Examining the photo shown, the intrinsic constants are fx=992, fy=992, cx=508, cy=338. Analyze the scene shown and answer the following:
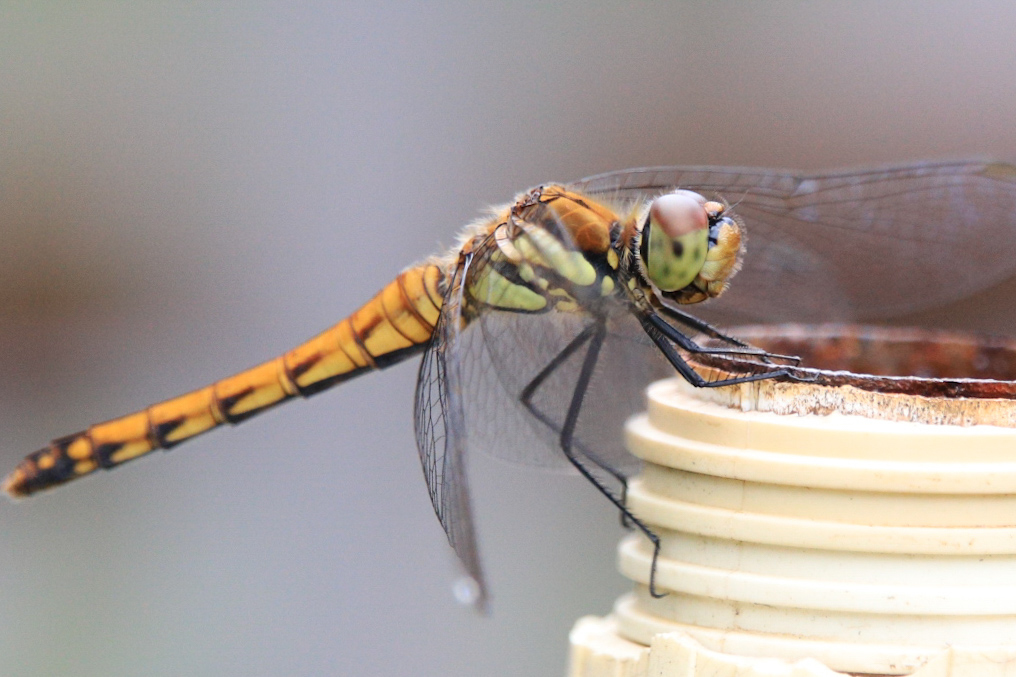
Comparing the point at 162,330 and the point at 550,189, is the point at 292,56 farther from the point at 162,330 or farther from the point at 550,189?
the point at 550,189

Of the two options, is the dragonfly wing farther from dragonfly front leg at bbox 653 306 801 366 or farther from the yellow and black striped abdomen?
dragonfly front leg at bbox 653 306 801 366

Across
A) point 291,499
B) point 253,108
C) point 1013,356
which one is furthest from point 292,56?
point 1013,356

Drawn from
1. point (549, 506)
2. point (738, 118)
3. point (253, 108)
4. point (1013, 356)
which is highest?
point (253, 108)

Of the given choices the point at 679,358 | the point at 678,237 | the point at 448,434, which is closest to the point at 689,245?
the point at 678,237

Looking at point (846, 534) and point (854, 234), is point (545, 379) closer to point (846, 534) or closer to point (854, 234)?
point (854, 234)

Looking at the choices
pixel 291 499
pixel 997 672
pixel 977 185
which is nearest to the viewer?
pixel 997 672

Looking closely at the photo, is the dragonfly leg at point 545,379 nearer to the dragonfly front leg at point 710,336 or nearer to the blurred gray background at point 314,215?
the dragonfly front leg at point 710,336
